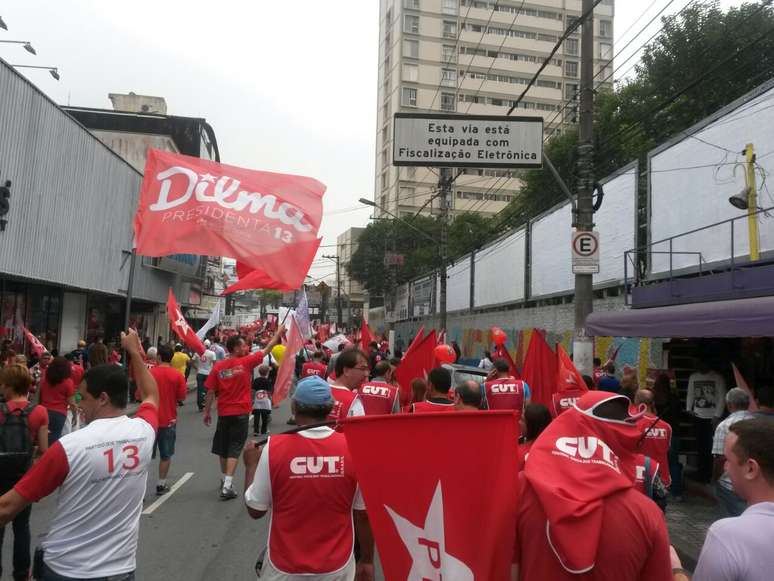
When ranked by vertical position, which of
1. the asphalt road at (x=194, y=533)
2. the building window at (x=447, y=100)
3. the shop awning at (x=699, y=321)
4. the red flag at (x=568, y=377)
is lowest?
the asphalt road at (x=194, y=533)

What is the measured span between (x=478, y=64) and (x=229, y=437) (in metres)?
72.5

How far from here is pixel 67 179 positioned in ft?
58.8

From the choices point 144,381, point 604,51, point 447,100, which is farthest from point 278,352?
point 604,51

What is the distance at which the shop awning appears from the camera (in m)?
6.38

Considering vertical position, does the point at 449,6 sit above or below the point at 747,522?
above

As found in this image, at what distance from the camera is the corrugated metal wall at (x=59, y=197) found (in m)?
14.8

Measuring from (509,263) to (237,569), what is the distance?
21634 mm

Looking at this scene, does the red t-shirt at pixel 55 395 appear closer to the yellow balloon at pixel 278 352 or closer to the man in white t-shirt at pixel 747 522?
the yellow balloon at pixel 278 352

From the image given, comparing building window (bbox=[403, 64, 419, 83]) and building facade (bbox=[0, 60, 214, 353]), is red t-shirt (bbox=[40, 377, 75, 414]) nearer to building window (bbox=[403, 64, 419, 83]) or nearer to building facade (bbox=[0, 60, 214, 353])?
building facade (bbox=[0, 60, 214, 353])

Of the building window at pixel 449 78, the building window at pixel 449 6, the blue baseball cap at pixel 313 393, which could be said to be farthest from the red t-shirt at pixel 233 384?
the building window at pixel 449 6

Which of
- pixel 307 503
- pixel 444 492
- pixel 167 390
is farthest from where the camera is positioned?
pixel 167 390

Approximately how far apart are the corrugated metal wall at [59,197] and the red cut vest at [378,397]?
11.0 m

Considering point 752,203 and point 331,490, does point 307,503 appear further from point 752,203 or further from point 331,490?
point 752,203

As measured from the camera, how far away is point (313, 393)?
11.3 feet
